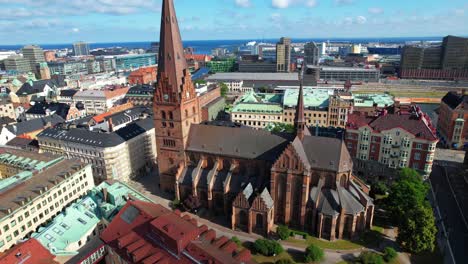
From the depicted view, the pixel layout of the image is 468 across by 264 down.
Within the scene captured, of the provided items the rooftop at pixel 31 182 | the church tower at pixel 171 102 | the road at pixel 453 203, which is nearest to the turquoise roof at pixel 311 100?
the road at pixel 453 203

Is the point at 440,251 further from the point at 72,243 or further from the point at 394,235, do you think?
the point at 72,243

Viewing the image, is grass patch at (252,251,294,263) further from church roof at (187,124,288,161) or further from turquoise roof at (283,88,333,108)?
turquoise roof at (283,88,333,108)

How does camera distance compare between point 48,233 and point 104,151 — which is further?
point 104,151

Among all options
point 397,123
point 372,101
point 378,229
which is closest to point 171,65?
point 378,229

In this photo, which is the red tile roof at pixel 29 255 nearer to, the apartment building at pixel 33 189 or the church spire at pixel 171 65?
the apartment building at pixel 33 189

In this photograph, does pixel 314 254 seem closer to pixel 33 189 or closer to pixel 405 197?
pixel 405 197

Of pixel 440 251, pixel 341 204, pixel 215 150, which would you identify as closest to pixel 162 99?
pixel 215 150
